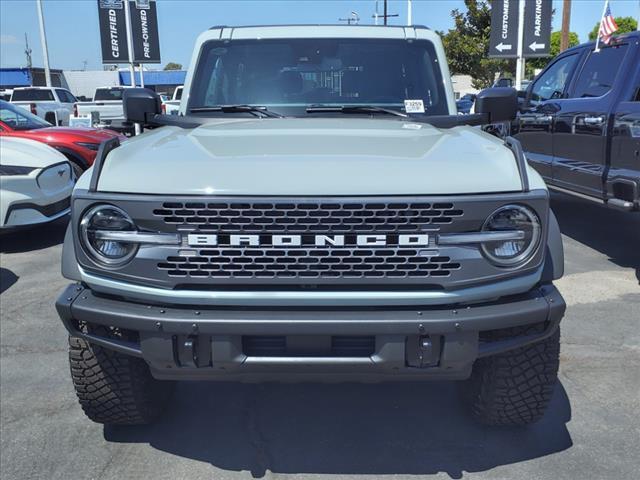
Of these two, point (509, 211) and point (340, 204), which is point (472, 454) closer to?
point (509, 211)

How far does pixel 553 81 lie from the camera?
24.9 ft

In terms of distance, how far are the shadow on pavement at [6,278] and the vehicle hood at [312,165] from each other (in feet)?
11.7

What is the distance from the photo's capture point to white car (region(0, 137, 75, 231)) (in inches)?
263

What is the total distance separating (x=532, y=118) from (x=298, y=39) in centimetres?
461

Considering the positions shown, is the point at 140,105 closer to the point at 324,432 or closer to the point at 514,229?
the point at 324,432

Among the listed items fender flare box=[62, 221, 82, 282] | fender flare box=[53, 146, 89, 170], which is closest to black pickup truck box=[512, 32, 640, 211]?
fender flare box=[62, 221, 82, 282]

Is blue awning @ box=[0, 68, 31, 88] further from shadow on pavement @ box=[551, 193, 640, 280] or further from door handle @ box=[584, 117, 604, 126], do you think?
door handle @ box=[584, 117, 604, 126]

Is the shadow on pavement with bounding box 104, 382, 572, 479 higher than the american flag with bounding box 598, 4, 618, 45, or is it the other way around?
the american flag with bounding box 598, 4, 618, 45

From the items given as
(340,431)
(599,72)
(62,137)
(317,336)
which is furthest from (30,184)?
(599,72)

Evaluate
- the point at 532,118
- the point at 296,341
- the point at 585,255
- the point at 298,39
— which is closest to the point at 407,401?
the point at 296,341

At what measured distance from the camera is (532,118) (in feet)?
25.5

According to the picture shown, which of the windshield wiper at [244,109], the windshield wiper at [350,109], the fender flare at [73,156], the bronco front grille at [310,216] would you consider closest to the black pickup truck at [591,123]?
the windshield wiper at [350,109]

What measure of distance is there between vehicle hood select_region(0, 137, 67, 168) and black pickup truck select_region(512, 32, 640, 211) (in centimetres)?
580

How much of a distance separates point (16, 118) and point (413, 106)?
766 cm
